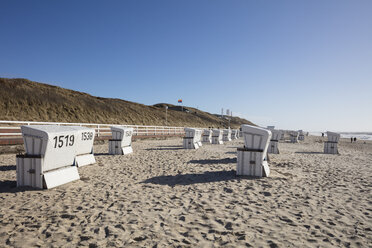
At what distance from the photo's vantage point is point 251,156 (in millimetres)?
7047

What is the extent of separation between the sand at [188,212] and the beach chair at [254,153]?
1.20ft

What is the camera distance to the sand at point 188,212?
3182mm

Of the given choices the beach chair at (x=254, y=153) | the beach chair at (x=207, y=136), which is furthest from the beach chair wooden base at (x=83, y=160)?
the beach chair at (x=207, y=136)

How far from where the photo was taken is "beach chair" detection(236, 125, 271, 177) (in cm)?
694

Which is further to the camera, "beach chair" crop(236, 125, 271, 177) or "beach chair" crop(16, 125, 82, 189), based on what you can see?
"beach chair" crop(236, 125, 271, 177)

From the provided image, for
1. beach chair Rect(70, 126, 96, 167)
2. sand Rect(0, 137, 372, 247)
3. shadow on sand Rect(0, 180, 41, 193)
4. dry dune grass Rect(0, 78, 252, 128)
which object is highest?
dry dune grass Rect(0, 78, 252, 128)

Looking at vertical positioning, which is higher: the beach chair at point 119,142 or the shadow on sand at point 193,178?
the beach chair at point 119,142

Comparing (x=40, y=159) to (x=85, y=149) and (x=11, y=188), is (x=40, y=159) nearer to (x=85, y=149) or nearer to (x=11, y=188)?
(x=11, y=188)

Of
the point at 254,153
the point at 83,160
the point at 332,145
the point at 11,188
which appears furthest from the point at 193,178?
the point at 332,145

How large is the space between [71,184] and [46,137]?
4.49 ft

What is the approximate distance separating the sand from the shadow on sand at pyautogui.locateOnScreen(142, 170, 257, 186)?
3cm

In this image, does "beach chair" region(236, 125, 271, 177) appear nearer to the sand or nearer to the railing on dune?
the sand

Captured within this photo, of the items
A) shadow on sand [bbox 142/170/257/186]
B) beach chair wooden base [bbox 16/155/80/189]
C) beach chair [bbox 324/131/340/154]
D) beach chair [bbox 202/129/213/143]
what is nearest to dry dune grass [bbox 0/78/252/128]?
beach chair [bbox 202/129/213/143]

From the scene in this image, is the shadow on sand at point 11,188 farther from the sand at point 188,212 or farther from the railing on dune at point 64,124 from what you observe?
the railing on dune at point 64,124
